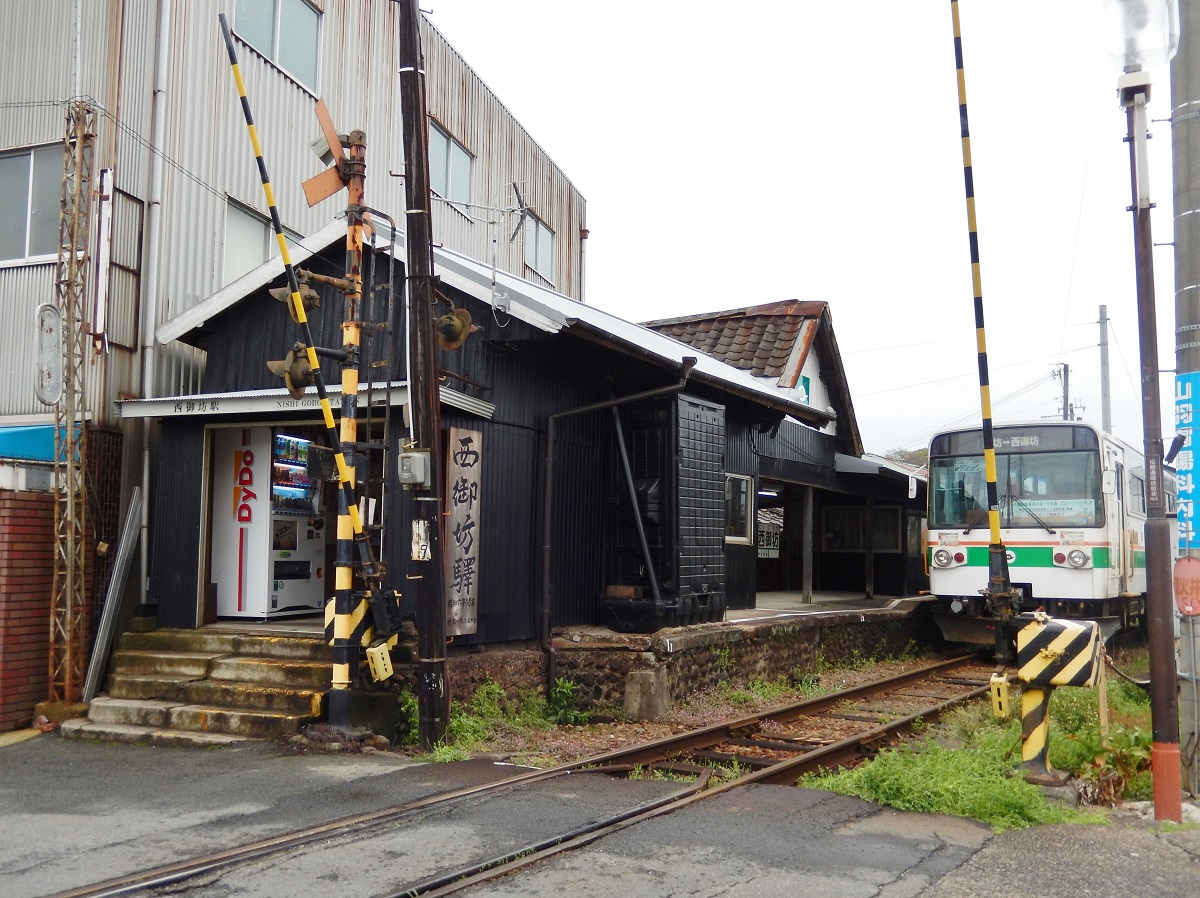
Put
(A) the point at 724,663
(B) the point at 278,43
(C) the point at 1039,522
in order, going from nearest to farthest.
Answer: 1. (A) the point at 724,663
2. (B) the point at 278,43
3. (C) the point at 1039,522

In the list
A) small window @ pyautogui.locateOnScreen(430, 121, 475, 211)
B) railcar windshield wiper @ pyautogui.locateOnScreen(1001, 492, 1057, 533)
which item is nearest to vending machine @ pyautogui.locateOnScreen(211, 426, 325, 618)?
small window @ pyautogui.locateOnScreen(430, 121, 475, 211)

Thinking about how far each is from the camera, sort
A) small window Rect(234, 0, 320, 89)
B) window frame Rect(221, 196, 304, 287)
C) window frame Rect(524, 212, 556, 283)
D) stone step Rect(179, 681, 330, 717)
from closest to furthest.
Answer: stone step Rect(179, 681, 330, 717) → window frame Rect(221, 196, 304, 287) → small window Rect(234, 0, 320, 89) → window frame Rect(524, 212, 556, 283)

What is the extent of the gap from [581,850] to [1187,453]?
505cm

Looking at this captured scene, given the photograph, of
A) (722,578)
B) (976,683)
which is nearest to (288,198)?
(722,578)

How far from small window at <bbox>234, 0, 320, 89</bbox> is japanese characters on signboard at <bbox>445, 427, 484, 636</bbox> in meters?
6.32

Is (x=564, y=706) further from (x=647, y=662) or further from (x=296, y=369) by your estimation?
(x=296, y=369)

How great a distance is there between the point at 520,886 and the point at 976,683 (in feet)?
35.0

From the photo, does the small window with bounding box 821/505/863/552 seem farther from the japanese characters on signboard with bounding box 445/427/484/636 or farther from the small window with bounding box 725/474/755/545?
the japanese characters on signboard with bounding box 445/427/484/636

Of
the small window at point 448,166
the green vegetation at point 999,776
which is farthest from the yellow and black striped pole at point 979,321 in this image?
the small window at point 448,166

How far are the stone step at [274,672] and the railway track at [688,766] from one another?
8.78ft

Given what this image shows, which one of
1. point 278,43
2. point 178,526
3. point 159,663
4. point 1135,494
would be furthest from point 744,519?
point 278,43

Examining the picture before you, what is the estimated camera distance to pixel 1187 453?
762 cm

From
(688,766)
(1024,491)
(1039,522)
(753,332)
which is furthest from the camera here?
(753,332)

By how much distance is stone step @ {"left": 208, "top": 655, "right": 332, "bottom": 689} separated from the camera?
963cm
